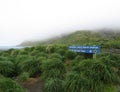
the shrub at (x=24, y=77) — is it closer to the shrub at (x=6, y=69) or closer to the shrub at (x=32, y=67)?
the shrub at (x=32, y=67)

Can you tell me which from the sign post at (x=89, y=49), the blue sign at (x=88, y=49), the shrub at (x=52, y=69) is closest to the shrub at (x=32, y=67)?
the shrub at (x=52, y=69)

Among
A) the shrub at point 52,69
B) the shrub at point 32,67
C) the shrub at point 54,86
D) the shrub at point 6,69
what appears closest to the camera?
the shrub at point 54,86

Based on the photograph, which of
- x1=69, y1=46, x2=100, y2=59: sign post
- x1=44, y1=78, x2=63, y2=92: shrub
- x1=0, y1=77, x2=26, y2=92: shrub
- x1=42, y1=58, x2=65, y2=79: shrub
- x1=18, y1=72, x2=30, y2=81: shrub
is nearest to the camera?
x1=0, y1=77, x2=26, y2=92: shrub

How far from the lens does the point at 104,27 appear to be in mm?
180125

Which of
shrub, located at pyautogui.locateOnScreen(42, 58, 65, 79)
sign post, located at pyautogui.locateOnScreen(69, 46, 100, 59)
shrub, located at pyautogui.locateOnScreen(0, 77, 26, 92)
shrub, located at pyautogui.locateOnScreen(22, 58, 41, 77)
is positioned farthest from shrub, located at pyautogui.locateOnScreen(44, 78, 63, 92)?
sign post, located at pyautogui.locateOnScreen(69, 46, 100, 59)

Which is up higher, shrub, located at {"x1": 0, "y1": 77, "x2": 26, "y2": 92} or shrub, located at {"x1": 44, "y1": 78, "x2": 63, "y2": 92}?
shrub, located at {"x1": 0, "y1": 77, "x2": 26, "y2": 92}

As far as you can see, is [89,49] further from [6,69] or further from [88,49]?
[6,69]

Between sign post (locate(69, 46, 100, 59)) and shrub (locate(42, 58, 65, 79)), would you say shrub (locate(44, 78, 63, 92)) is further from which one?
sign post (locate(69, 46, 100, 59))

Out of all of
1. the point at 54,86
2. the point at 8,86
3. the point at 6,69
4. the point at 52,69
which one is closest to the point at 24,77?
the point at 6,69

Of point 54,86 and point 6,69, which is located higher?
point 6,69

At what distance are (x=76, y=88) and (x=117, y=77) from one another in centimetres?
199

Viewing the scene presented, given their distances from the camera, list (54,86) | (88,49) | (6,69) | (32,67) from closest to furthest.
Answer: (54,86) → (6,69) → (32,67) → (88,49)

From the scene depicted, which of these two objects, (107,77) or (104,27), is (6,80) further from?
(104,27)

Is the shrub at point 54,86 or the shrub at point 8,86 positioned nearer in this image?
the shrub at point 8,86
